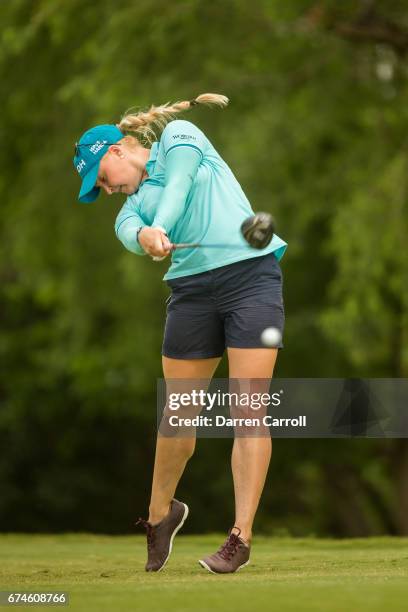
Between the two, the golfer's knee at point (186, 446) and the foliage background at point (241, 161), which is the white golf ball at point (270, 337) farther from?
the foliage background at point (241, 161)

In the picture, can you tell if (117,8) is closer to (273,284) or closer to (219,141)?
(219,141)

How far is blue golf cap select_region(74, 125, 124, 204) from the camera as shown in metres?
5.70

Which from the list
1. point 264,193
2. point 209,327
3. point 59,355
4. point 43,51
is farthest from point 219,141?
point 209,327

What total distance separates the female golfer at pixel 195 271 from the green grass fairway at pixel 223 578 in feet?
0.99

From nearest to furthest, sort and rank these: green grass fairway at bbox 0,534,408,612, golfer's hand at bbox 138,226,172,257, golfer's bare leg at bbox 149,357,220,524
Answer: green grass fairway at bbox 0,534,408,612, golfer's hand at bbox 138,226,172,257, golfer's bare leg at bbox 149,357,220,524

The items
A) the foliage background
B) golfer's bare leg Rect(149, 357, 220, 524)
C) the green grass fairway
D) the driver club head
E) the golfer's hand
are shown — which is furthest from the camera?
the foliage background

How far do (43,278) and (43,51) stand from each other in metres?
5.12

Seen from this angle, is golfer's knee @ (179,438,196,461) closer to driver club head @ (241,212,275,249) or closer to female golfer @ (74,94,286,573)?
female golfer @ (74,94,286,573)

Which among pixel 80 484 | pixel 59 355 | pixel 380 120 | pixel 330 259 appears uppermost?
pixel 380 120

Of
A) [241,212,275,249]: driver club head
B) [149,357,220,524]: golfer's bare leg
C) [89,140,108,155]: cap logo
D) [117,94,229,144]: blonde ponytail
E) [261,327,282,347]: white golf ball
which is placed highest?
[117,94,229,144]: blonde ponytail

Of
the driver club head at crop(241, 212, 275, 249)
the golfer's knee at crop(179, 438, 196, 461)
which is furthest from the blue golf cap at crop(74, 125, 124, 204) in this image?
the golfer's knee at crop(179, 438, 196, 461)

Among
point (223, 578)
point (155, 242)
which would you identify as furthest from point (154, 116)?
point (223, 578)

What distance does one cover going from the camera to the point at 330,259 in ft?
63.6

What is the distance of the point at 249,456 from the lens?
549cm
